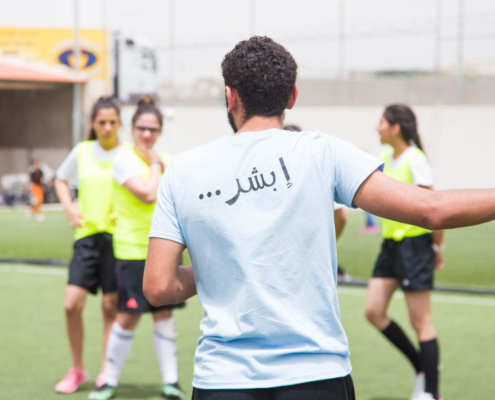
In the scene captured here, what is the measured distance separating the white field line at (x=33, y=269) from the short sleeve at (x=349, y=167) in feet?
26.7

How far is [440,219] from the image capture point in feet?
5.64

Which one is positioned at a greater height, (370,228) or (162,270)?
(162,270)

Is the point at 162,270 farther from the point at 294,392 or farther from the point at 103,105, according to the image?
the point at 103,105

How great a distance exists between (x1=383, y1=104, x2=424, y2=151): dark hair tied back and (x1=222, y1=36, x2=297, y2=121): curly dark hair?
2.61 metres

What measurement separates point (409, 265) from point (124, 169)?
5.88ft

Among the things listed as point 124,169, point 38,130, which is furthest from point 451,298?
point 38,130

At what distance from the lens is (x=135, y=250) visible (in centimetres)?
428

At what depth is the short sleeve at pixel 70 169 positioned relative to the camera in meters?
4.86

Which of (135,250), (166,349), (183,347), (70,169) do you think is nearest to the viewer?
(135,250)

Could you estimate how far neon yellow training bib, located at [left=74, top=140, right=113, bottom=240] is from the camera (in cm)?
464

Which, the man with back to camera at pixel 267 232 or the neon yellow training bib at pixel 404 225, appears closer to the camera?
the man with back to camera at pixel 267 232

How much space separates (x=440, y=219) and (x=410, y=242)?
2.61m

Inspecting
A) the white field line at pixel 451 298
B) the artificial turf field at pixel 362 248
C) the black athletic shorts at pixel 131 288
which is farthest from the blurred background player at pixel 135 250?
the artificial turf field at pixel 362 248

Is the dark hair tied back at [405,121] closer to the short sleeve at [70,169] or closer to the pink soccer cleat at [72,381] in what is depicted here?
the short sleeve at [70,169]
